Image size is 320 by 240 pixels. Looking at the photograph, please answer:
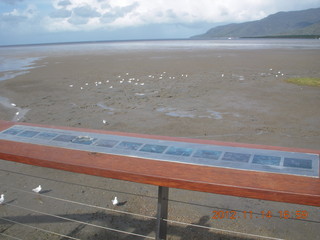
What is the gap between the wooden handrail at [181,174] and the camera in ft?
4.49

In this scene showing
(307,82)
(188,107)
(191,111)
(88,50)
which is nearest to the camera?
(191,111)

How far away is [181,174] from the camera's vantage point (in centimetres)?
155

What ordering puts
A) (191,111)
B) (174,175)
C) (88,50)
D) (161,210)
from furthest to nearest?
1. (88,50)
2. (191,111)
3. (161,210)
4. (174,175)

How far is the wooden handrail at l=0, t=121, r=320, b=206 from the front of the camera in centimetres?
137

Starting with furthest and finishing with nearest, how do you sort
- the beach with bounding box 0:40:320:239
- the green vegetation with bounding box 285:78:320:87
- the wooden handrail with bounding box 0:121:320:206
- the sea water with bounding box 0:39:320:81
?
1. the sea water with bounding box 0:39:320:81
2. the green vegetation with bounding box 285:78:320:87
3. the beach with bounding box 0:40:320:239
4. the wooden handrail with bounding box 0:121:320:206

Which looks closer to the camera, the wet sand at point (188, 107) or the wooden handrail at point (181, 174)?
the wooden handrail at point (181, 174)

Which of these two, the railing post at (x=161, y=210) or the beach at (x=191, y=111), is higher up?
the railing post at (x=161, y=210)

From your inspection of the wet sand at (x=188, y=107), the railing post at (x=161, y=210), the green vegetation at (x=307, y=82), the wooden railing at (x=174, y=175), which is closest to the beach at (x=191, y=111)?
the wet sand at (x=188, y=107)

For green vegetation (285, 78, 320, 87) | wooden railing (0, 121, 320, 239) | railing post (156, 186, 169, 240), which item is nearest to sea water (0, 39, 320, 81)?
green vegetation (285, 78, 320, 87)

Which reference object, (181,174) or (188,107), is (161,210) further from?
(188,107)

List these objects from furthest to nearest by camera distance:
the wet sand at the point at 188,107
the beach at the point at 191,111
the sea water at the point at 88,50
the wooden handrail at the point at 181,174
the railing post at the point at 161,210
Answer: the sea water at the point at 88,50
the wet sand at the point at 188,107
the beach at the point at 191,111
the railing post at the point at 161,210
the wooden handrail at the point at 181,174

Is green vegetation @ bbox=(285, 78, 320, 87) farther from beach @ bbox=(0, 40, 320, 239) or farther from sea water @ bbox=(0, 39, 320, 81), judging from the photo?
sea water @ bbox=(0, 39, 320, 81)

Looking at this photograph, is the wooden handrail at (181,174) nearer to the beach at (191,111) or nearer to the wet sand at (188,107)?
the beach at (191,111)

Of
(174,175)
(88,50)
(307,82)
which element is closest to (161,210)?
(174,175)
